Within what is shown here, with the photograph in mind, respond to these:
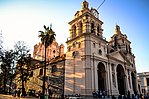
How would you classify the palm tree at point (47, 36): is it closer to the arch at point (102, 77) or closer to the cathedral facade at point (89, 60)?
the cathedral facade at point (89, 60)

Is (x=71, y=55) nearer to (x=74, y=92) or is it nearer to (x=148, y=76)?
(x=74, y=92)

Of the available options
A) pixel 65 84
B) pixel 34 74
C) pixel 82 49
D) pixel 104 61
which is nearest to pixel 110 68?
pixel 104 61

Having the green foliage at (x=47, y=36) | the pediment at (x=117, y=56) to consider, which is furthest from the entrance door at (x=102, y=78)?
the green foliage at (x=47, y=36)

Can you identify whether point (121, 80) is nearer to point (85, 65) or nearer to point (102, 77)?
point (102, 77)

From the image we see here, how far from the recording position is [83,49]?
3406 cm

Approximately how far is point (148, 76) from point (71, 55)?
52.6 meters

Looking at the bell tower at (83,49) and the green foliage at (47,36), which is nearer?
the green foliage at (47,36)

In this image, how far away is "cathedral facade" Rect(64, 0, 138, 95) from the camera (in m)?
32.2

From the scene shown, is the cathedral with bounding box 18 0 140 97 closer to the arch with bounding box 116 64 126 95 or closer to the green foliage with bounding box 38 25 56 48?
the arch with bounding box 116 64 126 95

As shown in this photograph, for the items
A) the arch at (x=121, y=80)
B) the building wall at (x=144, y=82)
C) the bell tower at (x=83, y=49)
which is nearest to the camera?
the bell tower at (x=83, y=49)

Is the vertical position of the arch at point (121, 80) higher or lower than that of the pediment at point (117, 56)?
lower

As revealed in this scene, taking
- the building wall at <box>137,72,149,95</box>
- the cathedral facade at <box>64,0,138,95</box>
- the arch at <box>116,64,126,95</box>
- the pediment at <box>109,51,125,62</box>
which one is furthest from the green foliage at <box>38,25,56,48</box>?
the building wall at <box>137,72,149,95</box>

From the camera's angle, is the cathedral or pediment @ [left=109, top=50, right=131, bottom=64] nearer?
the cathedral

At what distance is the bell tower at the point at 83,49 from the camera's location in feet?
105
